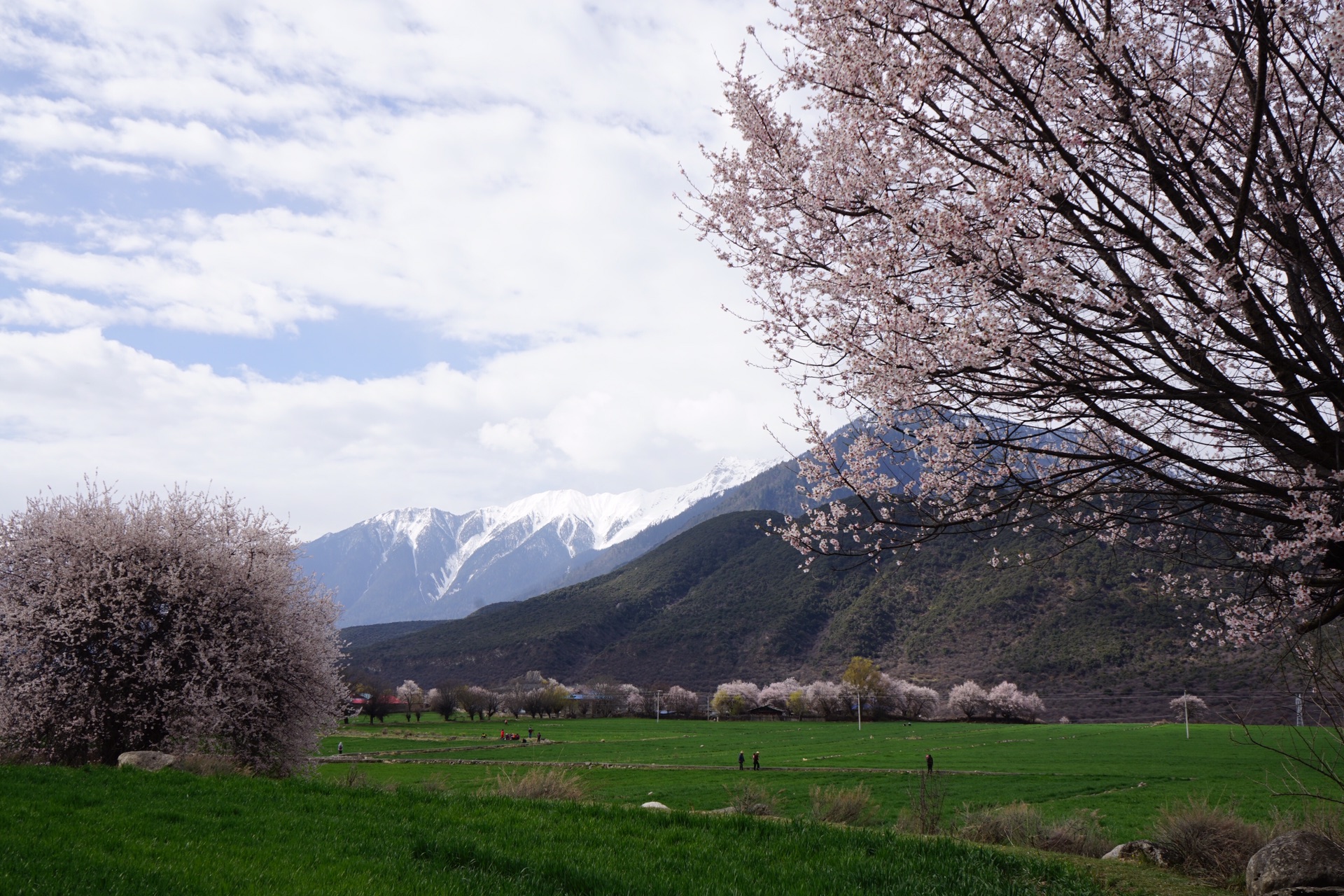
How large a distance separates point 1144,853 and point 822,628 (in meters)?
129

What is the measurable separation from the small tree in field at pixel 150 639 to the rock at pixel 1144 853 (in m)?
18.4

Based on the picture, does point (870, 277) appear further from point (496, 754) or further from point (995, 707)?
point (995, 707)

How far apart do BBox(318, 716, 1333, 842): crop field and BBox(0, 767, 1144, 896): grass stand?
662cm

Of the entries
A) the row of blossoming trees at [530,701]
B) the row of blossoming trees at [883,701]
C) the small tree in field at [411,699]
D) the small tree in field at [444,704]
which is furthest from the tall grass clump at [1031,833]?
the small tree in field at [411,699]

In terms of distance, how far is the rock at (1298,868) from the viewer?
28.6 feet

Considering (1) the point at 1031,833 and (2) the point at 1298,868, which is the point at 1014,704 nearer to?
(1) the point at 1031,833

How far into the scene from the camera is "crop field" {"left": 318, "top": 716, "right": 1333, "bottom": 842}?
34.3m

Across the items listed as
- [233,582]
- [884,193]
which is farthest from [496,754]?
[884,193]

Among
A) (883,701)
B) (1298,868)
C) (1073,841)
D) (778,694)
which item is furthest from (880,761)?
(778,694)

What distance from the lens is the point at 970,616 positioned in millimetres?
116562

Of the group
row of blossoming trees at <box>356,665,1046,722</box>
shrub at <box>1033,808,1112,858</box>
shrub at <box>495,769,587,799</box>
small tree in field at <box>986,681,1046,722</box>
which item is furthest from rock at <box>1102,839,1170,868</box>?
row of blossoming trees at <box>356,665,1046,722</box>

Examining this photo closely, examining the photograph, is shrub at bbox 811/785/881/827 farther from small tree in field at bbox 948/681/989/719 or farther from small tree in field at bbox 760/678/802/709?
small tree in field at bbox 760/678/802/709

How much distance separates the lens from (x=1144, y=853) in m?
12.2

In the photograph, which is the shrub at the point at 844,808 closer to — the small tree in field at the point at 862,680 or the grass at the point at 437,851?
the grass at the point at 437,851
